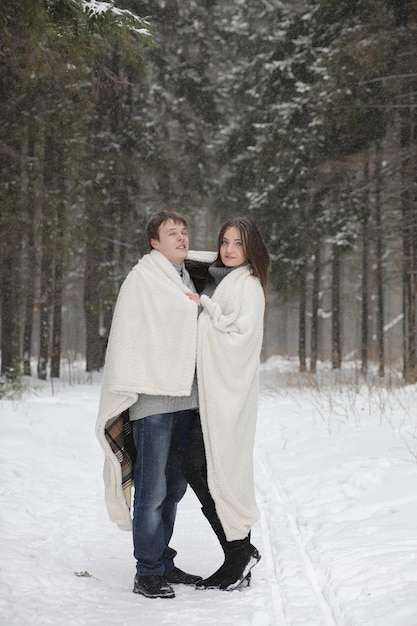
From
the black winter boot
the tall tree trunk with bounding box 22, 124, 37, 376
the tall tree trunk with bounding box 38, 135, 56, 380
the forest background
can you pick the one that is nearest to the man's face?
the black winter boot

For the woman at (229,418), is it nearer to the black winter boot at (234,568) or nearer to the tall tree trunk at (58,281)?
the black winter boot at (234,568)

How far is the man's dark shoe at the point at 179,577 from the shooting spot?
4.65 metres

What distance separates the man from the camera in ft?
14.2

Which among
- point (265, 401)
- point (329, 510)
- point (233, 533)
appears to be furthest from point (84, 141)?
point (233, 533)

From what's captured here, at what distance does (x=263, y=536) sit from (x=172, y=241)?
256 centimetres

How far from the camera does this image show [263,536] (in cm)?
553

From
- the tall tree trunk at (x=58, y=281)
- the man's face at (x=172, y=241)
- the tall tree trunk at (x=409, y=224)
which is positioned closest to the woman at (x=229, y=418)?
the man's face at (x=172, y=241)

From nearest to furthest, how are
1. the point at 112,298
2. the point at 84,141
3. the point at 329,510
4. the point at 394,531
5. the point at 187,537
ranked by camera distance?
the point at 394,531 → the point at 187,537 → the point at 329,510 → the point at 84,141 → the point at 112,298

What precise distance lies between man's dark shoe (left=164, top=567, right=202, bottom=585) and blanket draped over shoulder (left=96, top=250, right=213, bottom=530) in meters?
0.49

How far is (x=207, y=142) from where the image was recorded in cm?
2073

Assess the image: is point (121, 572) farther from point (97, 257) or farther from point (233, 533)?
point (97, 257)

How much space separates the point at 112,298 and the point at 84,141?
4258mm

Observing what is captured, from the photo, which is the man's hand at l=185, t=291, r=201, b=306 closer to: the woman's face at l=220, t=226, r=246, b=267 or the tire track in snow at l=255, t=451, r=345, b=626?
Answer: the woman's face at l=220, t=226, r=246, b=267

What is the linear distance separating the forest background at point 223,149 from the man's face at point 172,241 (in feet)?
29.5
